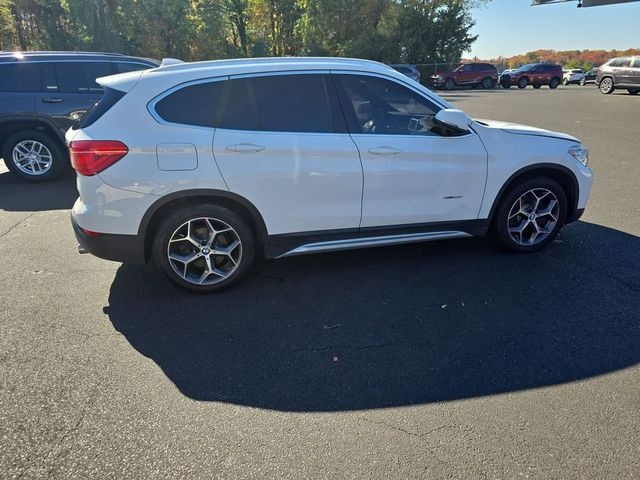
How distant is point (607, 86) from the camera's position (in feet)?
83.5

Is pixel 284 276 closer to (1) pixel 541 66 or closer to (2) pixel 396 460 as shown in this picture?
(2) pixel 396 460

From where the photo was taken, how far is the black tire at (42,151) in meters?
6.98

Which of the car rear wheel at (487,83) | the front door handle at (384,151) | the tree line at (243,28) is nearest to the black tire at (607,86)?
the car rear wheel at (487,83)

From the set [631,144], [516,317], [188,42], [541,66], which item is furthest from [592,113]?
[188,42]

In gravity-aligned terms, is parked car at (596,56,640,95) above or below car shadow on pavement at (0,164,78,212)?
above

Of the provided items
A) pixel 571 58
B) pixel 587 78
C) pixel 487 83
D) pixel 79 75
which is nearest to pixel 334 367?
pixel 79 75

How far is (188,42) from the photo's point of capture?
29.1 metres

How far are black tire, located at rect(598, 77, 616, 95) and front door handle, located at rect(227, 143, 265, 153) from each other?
28.6 meters

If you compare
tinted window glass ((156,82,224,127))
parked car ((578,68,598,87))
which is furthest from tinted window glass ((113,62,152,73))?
parked car ((578,68,598,87))

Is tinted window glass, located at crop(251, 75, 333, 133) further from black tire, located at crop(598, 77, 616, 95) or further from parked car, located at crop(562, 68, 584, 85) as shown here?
parked car, located at crop(562, 68, 584, 85)

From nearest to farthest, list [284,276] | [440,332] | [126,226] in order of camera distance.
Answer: [440,332], [126,226], [284,276]

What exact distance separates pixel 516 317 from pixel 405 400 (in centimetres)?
130

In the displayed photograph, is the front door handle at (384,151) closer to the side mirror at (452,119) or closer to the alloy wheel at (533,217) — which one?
the side mirror at (452,119)

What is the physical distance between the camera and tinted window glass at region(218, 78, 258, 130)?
3412mm
